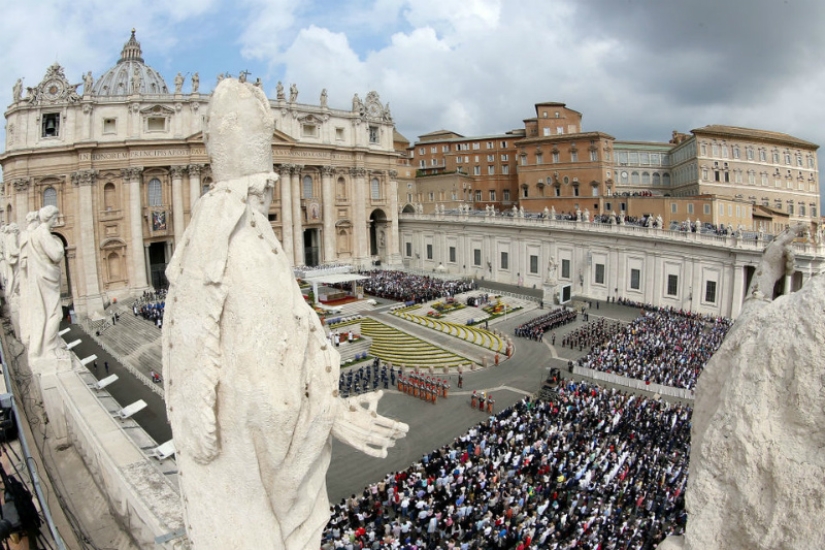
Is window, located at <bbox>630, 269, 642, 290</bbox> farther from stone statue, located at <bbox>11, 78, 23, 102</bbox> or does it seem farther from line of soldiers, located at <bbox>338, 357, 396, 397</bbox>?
stone statue, located at <bbox>11, 78, 23, 102</bbox>

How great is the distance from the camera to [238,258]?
3.64m

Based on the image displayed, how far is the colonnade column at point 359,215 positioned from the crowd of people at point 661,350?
29.0 m

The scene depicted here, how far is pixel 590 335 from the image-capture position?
101 ft

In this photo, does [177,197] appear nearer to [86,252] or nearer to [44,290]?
[86,252]

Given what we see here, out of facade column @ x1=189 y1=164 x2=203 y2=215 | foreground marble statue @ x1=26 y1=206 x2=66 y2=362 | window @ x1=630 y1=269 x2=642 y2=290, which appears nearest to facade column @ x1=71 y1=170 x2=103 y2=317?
facade column @ x1=189 y1=164 x2=203 y2=215

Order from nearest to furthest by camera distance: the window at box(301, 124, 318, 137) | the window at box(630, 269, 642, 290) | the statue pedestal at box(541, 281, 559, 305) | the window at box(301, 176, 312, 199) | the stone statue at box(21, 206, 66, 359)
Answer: the stone statue at box(21, 206, 66, 359)
the window at box(630, 269, 642, 290)
the statue pedestal at box(541, 281, 559, 305)
the window at box(301, 124, 318, 137)
the window at box(301, 176, 312, 199)

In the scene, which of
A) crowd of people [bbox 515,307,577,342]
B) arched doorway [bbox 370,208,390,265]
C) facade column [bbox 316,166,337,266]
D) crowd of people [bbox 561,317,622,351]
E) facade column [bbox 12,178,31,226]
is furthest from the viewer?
arched doorway [bbox 370,208,390,265]

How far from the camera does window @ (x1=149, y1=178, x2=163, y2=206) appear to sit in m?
44.1

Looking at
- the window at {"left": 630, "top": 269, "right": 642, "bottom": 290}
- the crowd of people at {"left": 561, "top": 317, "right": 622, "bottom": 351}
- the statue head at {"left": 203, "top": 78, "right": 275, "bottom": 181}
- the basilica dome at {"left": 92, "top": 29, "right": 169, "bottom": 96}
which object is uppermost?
the basilica dome at {"left": 92, "top": 29, "right": 169, "bottom": 96}

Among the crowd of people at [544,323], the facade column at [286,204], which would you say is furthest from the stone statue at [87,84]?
the crowd of people at [544,323]

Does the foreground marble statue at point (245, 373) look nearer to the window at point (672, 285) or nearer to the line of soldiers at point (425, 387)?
the line of soldiers at point (425, 387)

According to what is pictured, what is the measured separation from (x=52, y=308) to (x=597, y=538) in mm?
12257

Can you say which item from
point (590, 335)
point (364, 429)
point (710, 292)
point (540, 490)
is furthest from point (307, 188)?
point (364, 429)

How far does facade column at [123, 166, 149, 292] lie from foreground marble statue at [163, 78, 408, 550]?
141 feet
